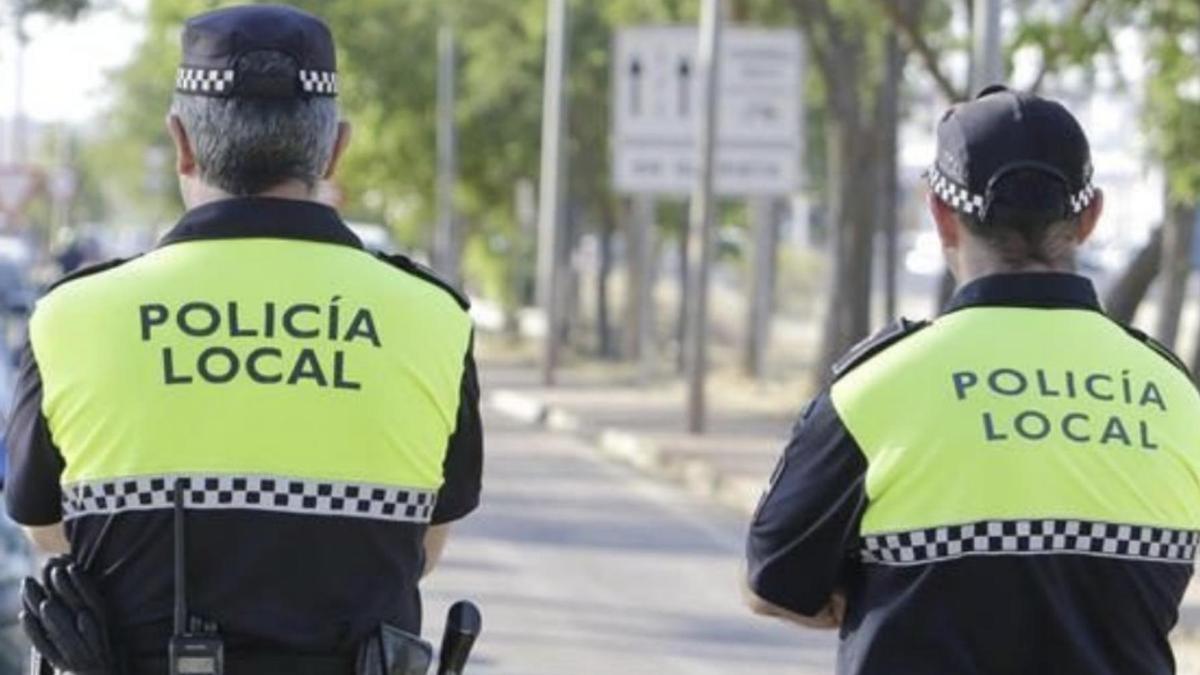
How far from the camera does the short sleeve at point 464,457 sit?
472 cm

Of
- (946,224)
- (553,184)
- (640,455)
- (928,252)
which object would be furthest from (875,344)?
(553,184)

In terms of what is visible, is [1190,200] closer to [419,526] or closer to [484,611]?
[484,611]

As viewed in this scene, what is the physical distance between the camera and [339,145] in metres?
4.81

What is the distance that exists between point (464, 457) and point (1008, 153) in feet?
3.08

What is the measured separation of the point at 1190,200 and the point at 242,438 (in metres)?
16.5

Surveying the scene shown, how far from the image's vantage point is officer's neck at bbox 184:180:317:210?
4.68 m

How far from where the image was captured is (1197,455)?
4719 mm

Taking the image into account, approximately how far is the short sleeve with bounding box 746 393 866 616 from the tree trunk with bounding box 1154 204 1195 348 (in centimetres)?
1913

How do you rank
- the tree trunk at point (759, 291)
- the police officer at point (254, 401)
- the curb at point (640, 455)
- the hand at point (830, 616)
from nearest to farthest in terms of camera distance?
1. the police officer at point (254, 401)
2. the hand at point (830, 616)
3. the curb at point (640, 455)
4. the tree trunk at point (759, 291)

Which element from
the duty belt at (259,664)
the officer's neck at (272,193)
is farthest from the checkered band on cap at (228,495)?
the officer's neck at (272,193)

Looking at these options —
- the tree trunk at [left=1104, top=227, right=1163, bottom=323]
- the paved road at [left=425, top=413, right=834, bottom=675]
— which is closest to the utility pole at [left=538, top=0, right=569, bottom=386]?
the tree trunk at [left=1104, top=227, right=1163, bottom=323]

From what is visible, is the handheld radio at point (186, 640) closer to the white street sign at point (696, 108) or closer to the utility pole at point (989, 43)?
the utility pole at point (989, 43)

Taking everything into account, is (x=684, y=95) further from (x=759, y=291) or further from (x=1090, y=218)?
(x=1090, y=218)

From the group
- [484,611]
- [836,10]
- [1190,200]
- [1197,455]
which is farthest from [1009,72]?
[1197,455]
